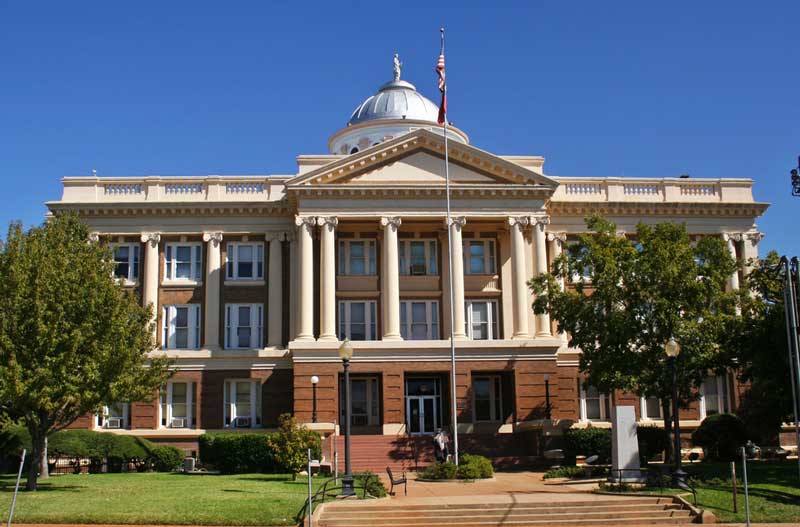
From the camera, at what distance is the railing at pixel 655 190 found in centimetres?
5047

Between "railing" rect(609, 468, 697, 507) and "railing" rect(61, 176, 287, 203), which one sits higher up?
"railing" rect(61, 176, 287, 203)

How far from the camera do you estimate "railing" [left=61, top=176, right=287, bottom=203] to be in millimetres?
49688

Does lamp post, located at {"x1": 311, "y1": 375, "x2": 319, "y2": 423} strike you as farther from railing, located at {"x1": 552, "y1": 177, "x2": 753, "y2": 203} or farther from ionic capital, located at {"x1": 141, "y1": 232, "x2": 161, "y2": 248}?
railing, located at {"x1": 552, "y1": 177, "x2": 753, "y2": 203}

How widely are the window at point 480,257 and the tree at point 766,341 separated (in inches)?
607

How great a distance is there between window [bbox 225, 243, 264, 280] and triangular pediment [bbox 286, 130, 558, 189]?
5.68 m

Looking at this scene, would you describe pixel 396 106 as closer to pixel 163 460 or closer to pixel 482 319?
pixel 482 319

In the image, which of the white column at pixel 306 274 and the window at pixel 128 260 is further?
the window at pixel 128 260

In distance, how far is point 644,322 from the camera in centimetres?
3684

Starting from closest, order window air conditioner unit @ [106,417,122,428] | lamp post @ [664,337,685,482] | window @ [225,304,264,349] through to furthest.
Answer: lamp post @ [664,337,685,482], window air conditioner unit @ [106,417,122,428], window @ [225,304,264,349]

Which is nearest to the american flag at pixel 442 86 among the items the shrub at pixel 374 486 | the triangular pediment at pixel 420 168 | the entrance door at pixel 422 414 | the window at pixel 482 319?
the triangular pediment at pixel 420 168

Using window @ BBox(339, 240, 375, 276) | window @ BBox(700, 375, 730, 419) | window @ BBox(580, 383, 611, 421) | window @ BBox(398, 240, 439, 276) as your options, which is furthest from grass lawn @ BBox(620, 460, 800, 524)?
window @ BBox(339, 240, 375, 276)

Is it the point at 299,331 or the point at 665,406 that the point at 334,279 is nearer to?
the point at 299,331

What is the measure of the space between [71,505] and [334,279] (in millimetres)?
23167

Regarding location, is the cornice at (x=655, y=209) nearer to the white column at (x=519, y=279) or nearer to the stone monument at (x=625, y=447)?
the white column at (x=519, y=279)
